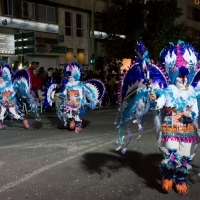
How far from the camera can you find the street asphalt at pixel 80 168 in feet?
14.2

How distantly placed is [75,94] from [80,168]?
3348 millimetres

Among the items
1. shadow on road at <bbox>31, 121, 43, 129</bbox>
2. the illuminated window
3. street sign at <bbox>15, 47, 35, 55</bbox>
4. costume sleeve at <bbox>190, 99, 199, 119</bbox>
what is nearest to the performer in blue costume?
shadow on road at <bbox>31, 121, 43, 129</bbox>

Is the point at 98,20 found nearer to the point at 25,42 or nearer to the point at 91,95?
the point at 25,42

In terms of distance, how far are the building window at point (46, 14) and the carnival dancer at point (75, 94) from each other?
15397 mm

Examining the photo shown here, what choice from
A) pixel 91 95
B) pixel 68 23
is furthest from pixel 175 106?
pixel 68 23

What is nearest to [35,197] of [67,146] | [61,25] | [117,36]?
[67,146]

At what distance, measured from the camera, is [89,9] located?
86.6 ft

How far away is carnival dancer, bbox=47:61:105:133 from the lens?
27.7 feet

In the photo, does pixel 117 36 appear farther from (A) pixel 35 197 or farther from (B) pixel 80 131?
(A) pixel 35 197

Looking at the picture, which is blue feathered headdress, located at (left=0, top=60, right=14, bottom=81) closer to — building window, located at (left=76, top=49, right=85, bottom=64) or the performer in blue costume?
the performer in blue costume

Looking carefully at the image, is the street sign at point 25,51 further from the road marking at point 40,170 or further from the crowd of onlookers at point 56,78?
the road marking at point 40,170

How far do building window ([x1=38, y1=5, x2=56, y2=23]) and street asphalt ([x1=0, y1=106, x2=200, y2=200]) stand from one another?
1604cm

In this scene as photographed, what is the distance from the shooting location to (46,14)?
23.5 meters

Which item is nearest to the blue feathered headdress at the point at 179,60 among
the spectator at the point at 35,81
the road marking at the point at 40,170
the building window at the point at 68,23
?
the road marking at the point at 40,170
